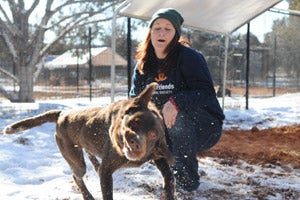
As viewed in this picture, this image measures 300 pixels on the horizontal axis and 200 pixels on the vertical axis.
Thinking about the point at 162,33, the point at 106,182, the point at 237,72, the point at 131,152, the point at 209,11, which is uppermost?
the point at 209,11

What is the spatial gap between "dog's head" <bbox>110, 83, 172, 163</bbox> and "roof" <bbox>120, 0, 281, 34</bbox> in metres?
4.07

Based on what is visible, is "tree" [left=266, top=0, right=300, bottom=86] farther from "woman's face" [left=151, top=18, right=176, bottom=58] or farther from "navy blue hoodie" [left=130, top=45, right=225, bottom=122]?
"woman's face" [left=151, top=18, right=176, bottom=58]

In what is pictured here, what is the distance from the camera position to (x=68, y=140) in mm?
3115

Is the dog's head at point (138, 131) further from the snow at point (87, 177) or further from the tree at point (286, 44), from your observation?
the tree at point (286, 44)

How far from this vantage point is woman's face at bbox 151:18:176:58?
3.21 m

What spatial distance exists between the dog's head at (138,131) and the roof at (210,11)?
4.07m

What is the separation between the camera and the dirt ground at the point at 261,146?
515 centimetres

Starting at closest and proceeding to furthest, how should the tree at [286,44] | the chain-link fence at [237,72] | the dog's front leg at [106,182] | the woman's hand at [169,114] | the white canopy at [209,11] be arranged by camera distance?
the dog's front leg at [106,182] → the woman's hand at [169,114] → the white canopy at [209,11] → the chain-link fence at [237,72] → the tree at [286,44]

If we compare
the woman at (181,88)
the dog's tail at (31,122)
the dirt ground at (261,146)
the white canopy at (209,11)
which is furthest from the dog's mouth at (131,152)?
the white canopy at (209,11)

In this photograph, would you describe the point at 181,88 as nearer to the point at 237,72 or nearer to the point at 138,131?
the point at 138,131

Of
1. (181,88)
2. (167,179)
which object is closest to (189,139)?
(181,88)

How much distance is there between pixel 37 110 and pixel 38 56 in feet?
13.0

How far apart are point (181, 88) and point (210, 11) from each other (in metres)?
4.46

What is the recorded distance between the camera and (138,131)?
2059 mm
